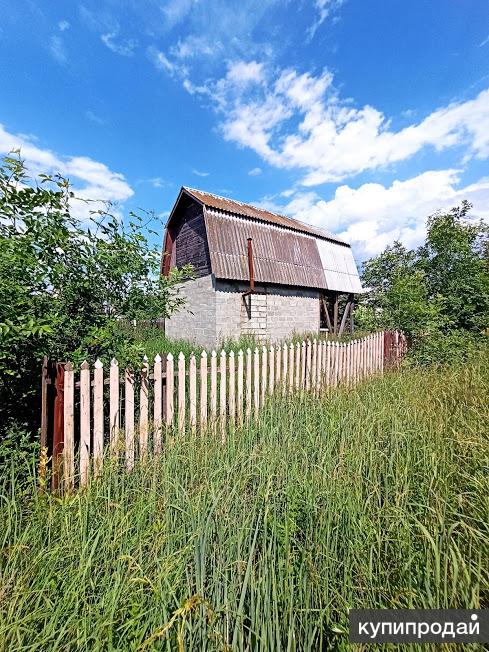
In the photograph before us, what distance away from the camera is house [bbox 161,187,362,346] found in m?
10.4

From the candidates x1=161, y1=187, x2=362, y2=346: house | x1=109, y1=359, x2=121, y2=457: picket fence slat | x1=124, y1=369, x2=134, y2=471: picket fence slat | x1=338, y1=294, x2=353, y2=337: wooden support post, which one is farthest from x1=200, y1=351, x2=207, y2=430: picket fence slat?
x1=338, y1=294, x2=353, y2=337: wooden support post

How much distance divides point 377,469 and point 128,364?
2543mm

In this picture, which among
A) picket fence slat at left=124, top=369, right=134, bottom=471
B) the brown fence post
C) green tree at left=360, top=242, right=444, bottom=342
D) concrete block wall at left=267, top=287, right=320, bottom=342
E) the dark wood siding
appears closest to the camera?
the brown fence post

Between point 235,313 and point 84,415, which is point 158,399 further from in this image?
point 235,313

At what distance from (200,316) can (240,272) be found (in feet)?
7.57

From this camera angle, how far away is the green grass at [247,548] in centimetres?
127

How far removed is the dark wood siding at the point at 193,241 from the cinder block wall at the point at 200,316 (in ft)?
1.66

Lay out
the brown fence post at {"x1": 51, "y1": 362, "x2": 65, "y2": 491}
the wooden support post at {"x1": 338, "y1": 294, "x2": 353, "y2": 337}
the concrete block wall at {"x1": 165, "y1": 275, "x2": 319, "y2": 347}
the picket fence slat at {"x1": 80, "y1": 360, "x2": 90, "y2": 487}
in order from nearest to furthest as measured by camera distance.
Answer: the brown fence post at {"x1": 51, "y1": 362, "x2": 65, "y2": 491}
the picket fence slat at {"x1": 80, "y1": 360, "x2": 90, "y2": 487}
the concrete block wall at {"x1": 165, "y1": 275, "x2": 319, "y2": 347}
the wooden support post at {"x1": 338, "y1": 294, "x2": 353, "y2": 337}

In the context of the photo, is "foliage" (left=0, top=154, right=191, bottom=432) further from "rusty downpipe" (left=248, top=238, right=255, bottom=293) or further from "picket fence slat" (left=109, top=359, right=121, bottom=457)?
"rusty downpipe" (left=248, top=238, right=255, bottom=293)

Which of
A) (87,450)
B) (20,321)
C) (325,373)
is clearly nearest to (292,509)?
(87,450)

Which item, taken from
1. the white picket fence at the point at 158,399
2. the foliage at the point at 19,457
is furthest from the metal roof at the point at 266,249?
the foliage at the point at 19,457

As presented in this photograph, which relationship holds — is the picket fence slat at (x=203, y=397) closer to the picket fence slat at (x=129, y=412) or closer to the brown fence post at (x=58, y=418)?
the picket fence slat at (x=129, y=412)

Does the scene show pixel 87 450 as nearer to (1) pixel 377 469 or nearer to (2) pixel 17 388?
(2) pixel 17 388

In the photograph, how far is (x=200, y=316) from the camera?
1088cm
